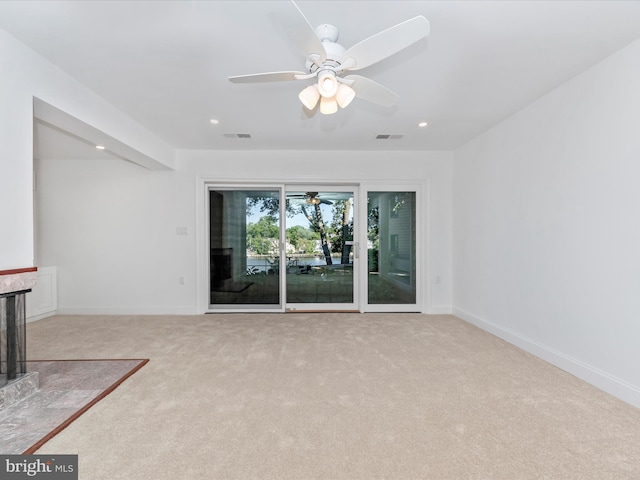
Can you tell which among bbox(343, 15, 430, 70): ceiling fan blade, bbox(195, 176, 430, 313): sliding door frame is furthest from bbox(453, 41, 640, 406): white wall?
bbox(343, 15, 430, 70): ceiling fan blade

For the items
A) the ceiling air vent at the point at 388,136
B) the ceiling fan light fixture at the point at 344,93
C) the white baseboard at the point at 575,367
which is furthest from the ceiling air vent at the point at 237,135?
the white baseboard at the point at 575,367

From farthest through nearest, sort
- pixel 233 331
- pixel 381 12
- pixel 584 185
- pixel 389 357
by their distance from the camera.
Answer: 1. pixel 233 331
2. pixel 389 357
3. pixel 584 185
4. pixel 381 12

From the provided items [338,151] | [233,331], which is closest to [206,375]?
[233,331]

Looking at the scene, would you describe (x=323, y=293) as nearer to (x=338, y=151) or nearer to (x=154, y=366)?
(x=338, y=151)

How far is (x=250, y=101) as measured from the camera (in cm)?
300

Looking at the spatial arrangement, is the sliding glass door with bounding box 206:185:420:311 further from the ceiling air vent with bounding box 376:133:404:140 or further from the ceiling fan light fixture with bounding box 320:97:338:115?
the ceiling fan light fixture with bounding box 320:97:338:115

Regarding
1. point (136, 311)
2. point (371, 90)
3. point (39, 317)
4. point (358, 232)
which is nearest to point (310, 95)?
point (371, 90)

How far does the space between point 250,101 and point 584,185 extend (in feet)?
9.91

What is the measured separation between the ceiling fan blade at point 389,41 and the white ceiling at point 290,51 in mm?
278

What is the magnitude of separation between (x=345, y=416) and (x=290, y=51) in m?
2.51

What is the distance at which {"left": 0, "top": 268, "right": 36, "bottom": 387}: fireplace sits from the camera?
2.10 m

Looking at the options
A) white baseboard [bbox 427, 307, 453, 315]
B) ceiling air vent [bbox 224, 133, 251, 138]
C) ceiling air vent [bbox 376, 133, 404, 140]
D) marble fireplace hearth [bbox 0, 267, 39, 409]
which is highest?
ceiling air vent [bbox 224, 133, 251, 138]

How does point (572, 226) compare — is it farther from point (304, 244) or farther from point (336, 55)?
point (304, 244)

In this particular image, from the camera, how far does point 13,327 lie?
2.20 m
